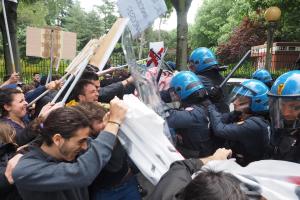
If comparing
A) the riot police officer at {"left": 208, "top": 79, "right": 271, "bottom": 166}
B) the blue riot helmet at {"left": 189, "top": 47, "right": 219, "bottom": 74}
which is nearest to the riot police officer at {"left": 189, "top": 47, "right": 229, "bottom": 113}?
the blue riot helmet at {"left": 189, "top": 47, "right": 219, "bottom": 74}

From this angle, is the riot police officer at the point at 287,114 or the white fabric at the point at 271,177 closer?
the white fabric at the point at 271,177

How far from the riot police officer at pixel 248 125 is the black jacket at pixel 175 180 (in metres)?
1.24

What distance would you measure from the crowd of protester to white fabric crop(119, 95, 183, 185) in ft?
0.25

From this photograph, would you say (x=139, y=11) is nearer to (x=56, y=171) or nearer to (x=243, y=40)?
(x=56, y=171)

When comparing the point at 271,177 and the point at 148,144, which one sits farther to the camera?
the point at 148,144

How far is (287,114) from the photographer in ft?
8.55

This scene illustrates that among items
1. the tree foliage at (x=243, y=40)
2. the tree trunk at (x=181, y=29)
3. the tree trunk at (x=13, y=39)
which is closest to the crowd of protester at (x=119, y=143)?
the tree trunk at (x=181, y=29)

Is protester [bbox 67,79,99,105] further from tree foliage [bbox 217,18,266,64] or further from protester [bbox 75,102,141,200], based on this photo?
tree foliage [bbox 217,18,266,64]

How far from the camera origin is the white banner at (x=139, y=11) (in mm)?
4220

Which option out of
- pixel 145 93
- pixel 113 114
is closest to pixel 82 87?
pixel 145 93

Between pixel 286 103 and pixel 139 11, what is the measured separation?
2.18 m

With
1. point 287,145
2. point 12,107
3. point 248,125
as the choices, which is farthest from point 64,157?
point 12,107

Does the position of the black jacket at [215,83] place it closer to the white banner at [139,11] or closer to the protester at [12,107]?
the white banner at [139,11]

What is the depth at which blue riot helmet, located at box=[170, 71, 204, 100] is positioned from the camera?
360 centimetres
